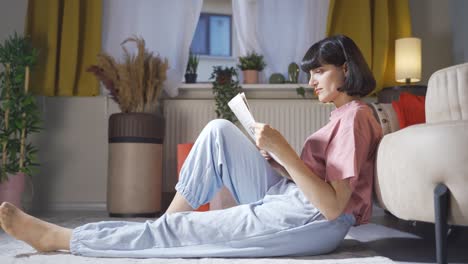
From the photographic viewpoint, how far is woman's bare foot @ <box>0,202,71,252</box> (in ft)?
4.13

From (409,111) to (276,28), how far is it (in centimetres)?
151

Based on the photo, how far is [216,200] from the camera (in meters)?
2.45

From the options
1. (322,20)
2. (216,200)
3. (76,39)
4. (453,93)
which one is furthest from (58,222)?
(322,20)

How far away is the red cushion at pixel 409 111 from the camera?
6.78 feet

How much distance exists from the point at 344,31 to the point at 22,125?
212 centimetres

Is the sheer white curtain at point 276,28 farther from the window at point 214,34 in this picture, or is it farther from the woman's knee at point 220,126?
the woman's knee at point 220,126

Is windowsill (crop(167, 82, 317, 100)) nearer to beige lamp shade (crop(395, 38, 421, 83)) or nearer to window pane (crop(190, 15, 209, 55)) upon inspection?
beige lamp shade (crop(395, 38, 421, 83))

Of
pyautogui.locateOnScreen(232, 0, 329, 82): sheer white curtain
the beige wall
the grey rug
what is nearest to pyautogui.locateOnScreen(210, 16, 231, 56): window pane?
pyautogui.locateOnScreen(232, 0, 329, 82): sheer white curtain

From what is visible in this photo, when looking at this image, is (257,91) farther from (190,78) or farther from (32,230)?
(32,230)

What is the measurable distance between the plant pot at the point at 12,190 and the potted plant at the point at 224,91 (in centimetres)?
125

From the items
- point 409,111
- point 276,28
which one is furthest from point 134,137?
point 409,111

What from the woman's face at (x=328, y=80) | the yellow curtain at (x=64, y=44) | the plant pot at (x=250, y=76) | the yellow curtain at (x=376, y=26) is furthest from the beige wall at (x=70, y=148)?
the woman's face at (x=328, y=80)

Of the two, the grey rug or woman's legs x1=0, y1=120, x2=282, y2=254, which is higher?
woman's legs x1=0, y1=120, x2=282, y2=254

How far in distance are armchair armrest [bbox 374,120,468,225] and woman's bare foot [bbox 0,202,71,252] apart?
846 mm
